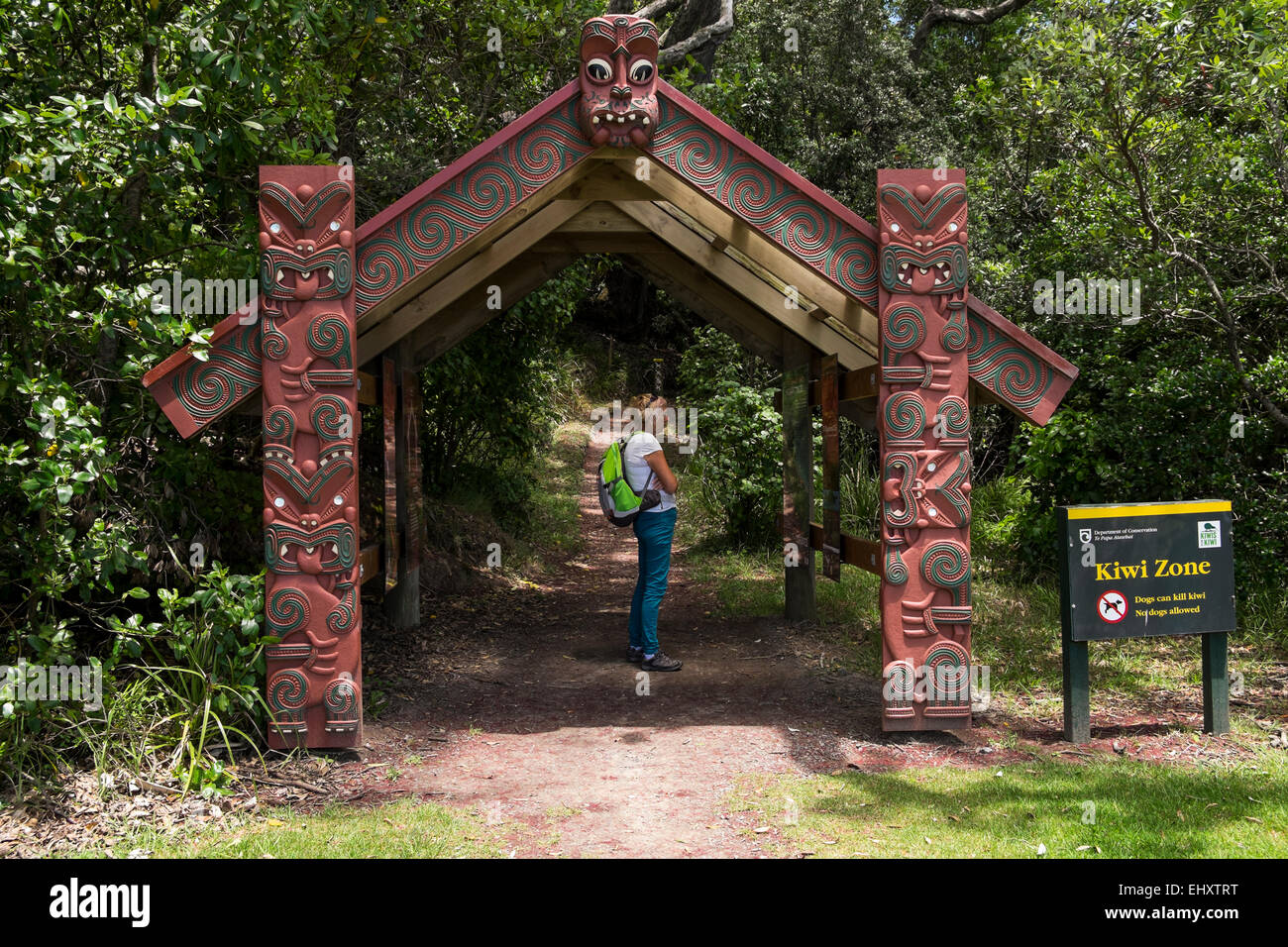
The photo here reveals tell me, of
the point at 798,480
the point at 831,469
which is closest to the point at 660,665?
the point at 831,469

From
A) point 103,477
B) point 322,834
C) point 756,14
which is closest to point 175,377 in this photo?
point 103,477

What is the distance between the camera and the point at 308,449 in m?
5.41

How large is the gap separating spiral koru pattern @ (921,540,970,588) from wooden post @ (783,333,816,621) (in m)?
2.89

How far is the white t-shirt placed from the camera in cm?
690

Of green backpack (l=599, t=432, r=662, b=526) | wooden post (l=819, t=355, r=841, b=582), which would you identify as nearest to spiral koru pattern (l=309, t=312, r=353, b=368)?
green backpack (l=599, t=432, r=662, b=526)

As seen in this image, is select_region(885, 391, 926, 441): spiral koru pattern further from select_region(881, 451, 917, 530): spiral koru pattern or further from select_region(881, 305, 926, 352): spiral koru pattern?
select_region(881, 305, 926, 352): spiral koru pattern

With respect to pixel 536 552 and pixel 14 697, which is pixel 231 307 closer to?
pixel 14 697

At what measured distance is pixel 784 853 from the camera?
4.29 metres

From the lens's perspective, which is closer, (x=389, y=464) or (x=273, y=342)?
(x=273, y=342)

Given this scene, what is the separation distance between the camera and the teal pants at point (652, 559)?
698 centimetres

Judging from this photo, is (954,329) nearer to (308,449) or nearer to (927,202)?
(927,202)

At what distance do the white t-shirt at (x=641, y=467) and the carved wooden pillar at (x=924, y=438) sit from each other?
1.76 m

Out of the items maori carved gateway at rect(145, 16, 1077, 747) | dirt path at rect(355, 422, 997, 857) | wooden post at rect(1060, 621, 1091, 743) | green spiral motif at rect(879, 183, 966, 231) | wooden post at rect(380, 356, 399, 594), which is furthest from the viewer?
wooden post at rect(380, 356, 399, 594)

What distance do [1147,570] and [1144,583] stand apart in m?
0.08
